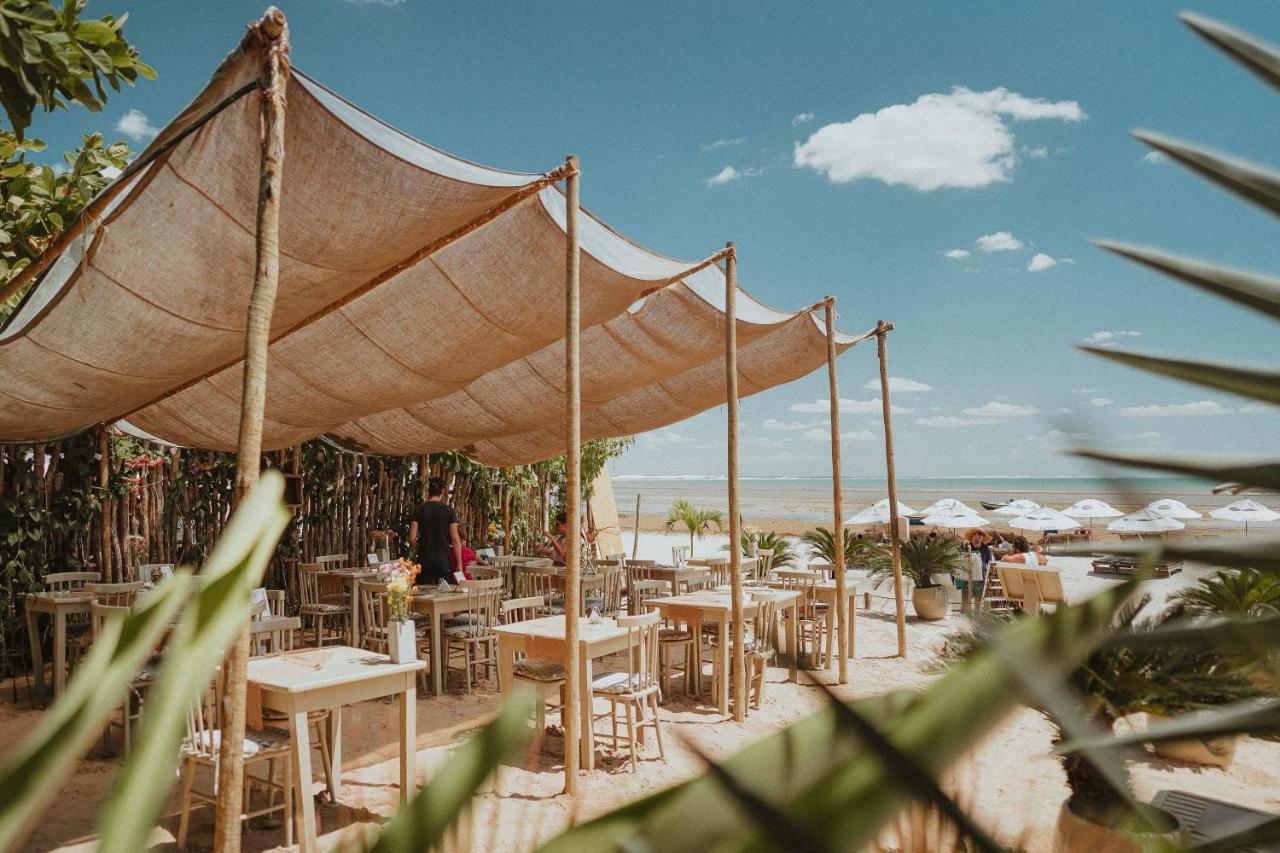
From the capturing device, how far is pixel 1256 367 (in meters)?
0.38

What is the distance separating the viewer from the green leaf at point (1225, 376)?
37 centimetres

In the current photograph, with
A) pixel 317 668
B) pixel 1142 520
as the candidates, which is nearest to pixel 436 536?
pixel 317 668

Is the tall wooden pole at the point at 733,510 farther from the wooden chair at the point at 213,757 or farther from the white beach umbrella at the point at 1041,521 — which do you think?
the white beach umbrella at the point at 1041,521

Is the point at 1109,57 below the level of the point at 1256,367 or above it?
above

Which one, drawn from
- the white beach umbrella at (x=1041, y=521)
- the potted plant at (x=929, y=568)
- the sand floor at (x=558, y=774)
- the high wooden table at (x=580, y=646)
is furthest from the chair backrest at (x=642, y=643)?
the white beach umbrella at (x=1041, y=521)

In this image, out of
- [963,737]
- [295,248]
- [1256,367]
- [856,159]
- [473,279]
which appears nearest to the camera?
[963,737]

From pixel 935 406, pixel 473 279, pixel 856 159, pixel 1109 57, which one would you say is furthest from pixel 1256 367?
pixel 856 159

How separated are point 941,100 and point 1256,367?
22.8ft

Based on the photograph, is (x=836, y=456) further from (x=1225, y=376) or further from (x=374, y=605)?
(x=1225, y=376)

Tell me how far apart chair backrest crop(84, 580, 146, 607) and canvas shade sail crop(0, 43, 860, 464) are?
1435 mm

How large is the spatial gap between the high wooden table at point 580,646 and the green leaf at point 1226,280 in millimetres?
5119

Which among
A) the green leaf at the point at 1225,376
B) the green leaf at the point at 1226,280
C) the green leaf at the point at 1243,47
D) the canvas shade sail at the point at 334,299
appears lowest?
the green leaf at the point at 1225,376

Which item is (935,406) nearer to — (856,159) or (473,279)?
(473,279)

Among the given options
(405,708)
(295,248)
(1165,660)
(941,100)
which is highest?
(941,100)
